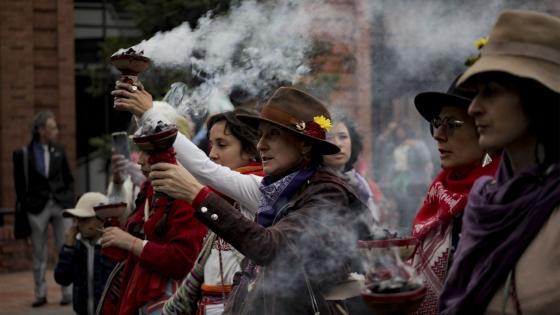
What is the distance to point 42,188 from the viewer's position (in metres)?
11.5

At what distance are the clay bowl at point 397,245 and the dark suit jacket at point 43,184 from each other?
8479 mm

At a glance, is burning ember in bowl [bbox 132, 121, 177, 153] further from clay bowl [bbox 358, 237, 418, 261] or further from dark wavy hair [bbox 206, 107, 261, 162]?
dark wavy hair [bbox 206, 107, 261, 162]

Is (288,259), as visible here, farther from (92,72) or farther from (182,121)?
(92,72)

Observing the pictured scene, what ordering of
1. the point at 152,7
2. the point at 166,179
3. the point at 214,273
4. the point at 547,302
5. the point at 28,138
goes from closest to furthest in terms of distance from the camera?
the point at 547,302, the point at 166,179, the point at 214,273, the point at 152,7, the point at 28,138

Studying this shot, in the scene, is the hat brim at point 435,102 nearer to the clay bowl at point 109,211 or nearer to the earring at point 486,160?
the earring at point 486,160

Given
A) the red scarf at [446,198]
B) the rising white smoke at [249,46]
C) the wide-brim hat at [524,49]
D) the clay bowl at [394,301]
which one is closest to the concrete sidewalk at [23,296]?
the rising white smoke at [249,46]

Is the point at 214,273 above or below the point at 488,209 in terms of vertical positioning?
below

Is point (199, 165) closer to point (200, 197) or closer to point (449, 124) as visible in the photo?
point (200, 197)

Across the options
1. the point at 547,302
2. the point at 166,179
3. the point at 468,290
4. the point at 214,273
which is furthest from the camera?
the point at 214,273

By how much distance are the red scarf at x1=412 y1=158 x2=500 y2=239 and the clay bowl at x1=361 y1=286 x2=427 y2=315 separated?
865mm

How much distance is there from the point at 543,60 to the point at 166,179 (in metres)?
1.54

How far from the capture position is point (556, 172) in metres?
3.13

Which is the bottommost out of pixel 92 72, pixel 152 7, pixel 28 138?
pixel 28 138

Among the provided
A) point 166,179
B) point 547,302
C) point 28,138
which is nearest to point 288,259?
point 166,179
